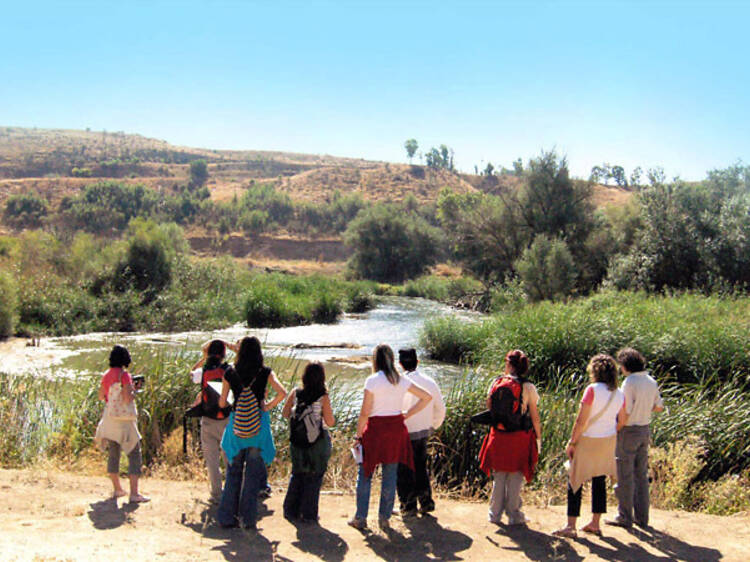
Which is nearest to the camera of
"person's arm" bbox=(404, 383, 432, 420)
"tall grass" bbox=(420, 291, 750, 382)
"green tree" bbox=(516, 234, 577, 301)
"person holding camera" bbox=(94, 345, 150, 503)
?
"person's arm" bbox=(404, 383, 432, 420)

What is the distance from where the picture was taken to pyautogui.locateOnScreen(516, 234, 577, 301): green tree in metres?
32.0

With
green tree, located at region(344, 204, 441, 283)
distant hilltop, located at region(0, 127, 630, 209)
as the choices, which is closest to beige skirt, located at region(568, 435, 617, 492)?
green tree, located at region(344, 204, 441, 283)

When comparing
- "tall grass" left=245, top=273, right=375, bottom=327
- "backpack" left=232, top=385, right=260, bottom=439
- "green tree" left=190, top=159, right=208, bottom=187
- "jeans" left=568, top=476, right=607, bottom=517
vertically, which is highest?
"green tree" left=190, top=159, right=208, bottom=187

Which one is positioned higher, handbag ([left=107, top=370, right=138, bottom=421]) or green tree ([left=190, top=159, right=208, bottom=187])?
green tree ([left=190, top=159, right=208, bottom=187])

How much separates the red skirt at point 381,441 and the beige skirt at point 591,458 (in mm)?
1709

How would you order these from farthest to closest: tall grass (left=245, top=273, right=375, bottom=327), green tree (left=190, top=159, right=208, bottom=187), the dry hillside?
green tree (left=190, top=159, right=208, bottom=187) < the dry hillside < tall grass (left=245, top=273, right=375, bottom=327)

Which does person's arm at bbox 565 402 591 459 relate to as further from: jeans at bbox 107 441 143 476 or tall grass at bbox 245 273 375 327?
tall grass at bbox 245 273 375 327

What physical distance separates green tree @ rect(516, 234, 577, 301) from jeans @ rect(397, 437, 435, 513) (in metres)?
26.5

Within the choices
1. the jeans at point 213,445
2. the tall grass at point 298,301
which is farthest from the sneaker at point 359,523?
the tall grass at point 298,301

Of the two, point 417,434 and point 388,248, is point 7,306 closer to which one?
point 417,434

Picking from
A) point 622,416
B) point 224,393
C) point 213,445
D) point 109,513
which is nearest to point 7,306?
point 109,513

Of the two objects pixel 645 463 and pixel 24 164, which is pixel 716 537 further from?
pixel 24 164

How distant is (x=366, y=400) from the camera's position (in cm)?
570

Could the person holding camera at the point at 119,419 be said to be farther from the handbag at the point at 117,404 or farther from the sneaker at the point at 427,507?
the sneaker at the point at 427,507
